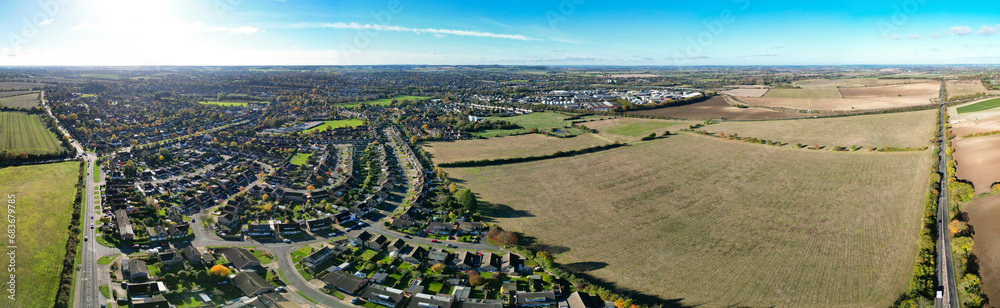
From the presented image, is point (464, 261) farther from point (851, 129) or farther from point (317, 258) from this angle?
point (851, 129)

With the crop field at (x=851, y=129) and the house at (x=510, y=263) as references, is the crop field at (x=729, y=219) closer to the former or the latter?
the house at (x=510, y=263)

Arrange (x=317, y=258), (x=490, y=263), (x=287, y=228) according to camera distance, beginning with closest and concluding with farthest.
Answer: (x=490, y=263)
(x=317, y=258)
(x=287, y=228)

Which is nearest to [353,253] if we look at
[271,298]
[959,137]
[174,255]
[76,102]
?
[271,298]

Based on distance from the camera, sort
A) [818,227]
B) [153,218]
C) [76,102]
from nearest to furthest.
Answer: [818,227]
[153,218]
[76,102]

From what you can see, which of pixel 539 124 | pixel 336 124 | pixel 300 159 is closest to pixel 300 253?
pixel 300 159

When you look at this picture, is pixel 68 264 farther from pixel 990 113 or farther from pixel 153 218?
pixel 990 113

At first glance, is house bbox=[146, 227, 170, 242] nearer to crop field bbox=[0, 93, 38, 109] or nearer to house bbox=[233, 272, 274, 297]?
house bbox=[233, 272, 274, 297]

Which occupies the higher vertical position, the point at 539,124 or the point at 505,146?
the point at 539,124
